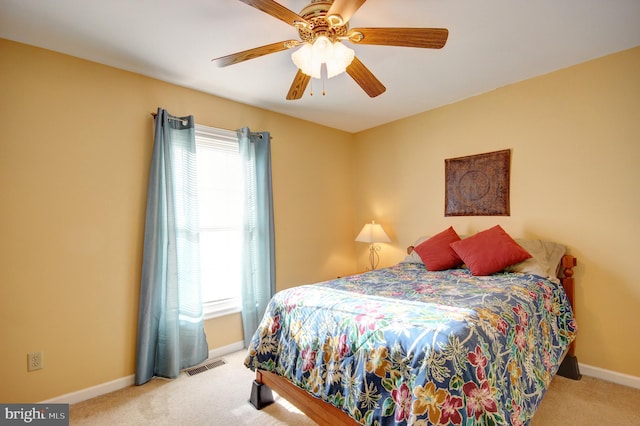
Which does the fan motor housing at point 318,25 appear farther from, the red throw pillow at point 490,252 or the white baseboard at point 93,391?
the white baseboard at point 93,391

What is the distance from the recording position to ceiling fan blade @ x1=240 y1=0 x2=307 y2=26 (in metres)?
1.35

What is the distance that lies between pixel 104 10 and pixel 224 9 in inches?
27.3

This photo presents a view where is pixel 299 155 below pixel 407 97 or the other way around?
below

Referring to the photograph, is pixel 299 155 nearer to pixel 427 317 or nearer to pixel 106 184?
pixel 106 184

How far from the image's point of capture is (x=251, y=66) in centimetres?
245

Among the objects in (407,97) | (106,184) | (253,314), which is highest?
(407,97)

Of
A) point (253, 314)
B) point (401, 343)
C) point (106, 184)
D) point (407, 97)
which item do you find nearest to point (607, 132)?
point (407, 97)

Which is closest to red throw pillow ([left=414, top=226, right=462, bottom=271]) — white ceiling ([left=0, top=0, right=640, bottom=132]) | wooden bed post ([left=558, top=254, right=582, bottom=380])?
wooden bed post ([left=558, top=254, right=582, bottom=380])

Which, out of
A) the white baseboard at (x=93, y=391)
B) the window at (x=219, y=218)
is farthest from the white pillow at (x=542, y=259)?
the white baseboard at (x=93, y=391)

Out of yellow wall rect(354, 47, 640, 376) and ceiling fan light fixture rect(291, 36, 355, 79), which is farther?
yellow wall rect(354, 47, 640, 376)

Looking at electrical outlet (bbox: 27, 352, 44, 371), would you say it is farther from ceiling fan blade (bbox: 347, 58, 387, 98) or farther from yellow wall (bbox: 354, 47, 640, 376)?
yellow wall (bbox: 354, 47, 640, 376)

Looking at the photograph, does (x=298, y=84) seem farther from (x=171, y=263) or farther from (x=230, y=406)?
(x=230, y=406)

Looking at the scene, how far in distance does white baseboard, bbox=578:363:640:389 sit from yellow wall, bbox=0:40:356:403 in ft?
10.5

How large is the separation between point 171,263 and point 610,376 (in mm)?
3565
